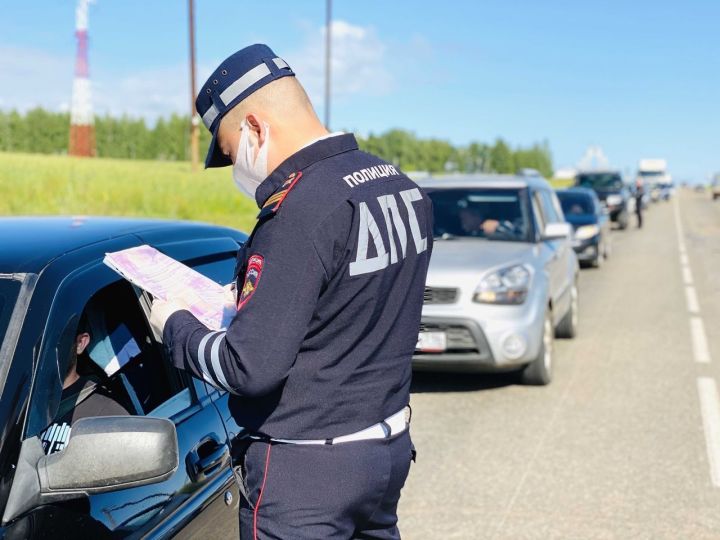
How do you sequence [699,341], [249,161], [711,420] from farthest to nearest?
[699,341]
[711,420]
[249,161]

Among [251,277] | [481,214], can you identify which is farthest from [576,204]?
[251,277]

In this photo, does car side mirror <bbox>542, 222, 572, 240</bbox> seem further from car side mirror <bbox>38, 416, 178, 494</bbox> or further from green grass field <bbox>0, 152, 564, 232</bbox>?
car side mirror <bbox>38, 416, 178, 494</bbox>

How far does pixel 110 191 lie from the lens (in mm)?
18672

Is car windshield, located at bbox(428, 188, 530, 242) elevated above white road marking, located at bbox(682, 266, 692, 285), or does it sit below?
above

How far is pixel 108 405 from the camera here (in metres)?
2.53

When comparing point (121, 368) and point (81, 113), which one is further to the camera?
point (81, 113)

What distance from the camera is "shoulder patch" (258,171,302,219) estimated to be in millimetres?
1806

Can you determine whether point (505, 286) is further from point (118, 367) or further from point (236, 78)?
point (236, 78)

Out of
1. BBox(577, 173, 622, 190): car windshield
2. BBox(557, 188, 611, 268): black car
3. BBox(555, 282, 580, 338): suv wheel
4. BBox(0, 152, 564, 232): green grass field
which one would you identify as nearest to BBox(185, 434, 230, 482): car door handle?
BBox(555, 282, 580, 338): suv wheel

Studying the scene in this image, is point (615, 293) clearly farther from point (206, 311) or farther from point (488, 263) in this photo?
point (206, 311)

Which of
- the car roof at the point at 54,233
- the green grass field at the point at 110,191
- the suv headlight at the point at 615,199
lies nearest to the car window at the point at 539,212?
the car roof at the point at 54,233

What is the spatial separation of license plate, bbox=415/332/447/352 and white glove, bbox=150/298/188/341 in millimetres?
4619

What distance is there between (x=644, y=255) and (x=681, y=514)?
55.4 feet

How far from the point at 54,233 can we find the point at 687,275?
1505 centimetres
